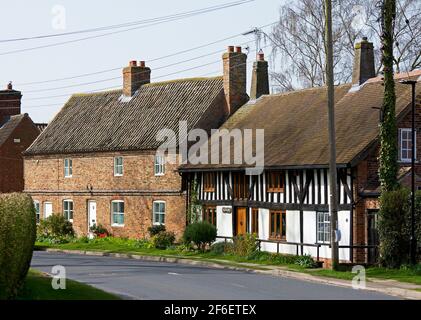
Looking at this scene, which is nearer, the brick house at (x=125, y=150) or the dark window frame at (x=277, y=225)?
the dark window frame at (x=277, y=225)

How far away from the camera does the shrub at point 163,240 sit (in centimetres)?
4806

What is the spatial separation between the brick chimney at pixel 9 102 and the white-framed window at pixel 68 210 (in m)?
18.4

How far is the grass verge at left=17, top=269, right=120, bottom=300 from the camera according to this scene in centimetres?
2156

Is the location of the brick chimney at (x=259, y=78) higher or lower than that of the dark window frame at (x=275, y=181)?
higher

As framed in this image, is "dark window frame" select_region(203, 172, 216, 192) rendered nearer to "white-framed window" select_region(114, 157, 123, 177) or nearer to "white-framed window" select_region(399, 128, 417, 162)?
"white-framed window" select_region(114, 157, 123, 177)

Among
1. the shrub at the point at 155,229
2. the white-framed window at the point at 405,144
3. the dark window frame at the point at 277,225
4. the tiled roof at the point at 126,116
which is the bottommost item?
the shrub at the point at 155,229

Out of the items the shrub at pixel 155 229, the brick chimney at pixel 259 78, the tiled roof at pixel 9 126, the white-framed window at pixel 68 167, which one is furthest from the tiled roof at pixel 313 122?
the tiled roof at pixel 9 126

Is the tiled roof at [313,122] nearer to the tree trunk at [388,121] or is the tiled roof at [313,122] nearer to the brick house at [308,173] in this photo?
the brick house at [308,173]

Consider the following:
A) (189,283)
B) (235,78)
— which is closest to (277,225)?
(235,78)

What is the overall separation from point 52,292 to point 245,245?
20.5 meters

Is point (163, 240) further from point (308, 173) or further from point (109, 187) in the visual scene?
point (308, 173)

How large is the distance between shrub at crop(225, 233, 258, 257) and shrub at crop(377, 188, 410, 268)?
29.5ft

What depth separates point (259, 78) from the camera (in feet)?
172
